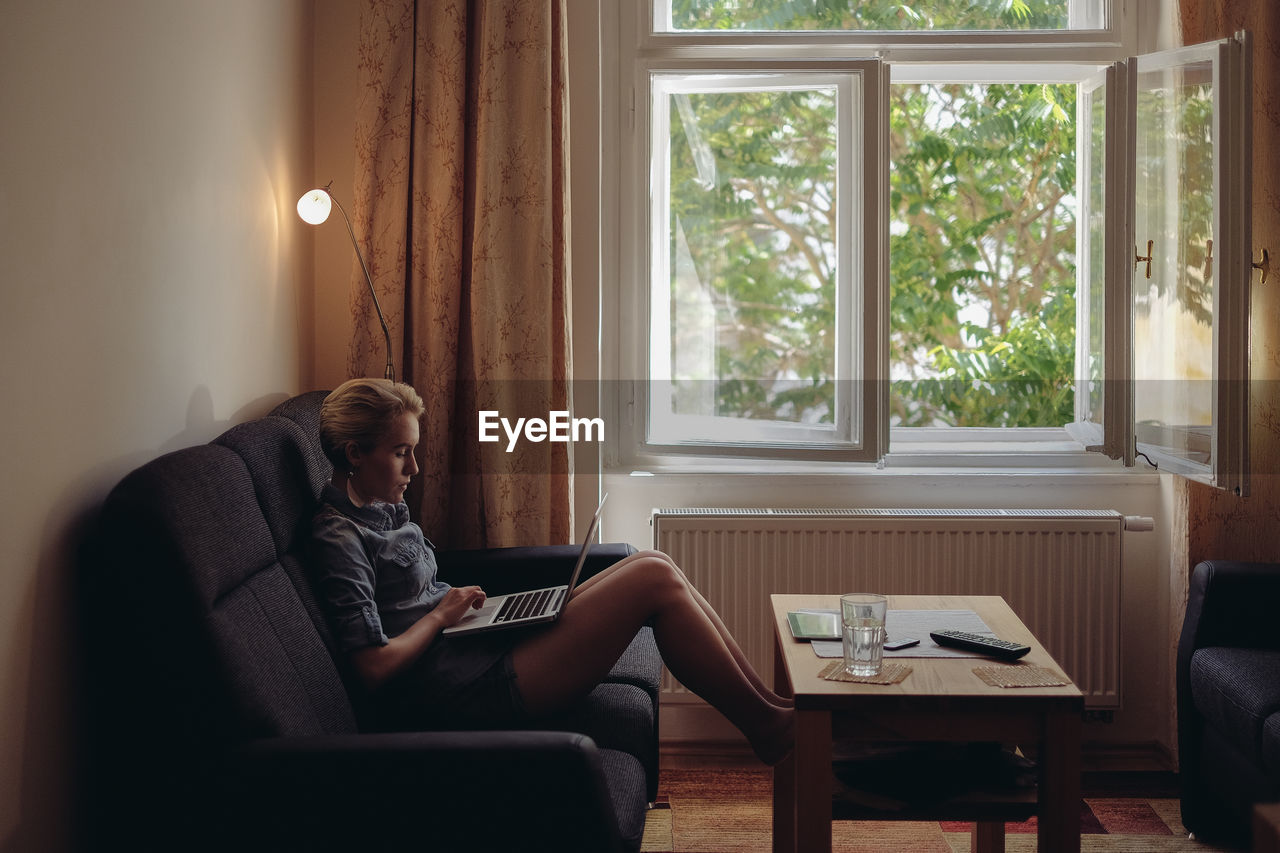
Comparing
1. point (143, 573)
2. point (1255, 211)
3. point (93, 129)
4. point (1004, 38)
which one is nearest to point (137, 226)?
point (93, 129)

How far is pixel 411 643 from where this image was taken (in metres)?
1.98

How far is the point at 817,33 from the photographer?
300 cm

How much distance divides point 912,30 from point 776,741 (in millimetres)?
2064

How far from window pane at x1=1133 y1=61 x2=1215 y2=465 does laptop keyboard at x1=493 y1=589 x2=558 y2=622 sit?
1.61 meters

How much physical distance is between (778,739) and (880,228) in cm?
152

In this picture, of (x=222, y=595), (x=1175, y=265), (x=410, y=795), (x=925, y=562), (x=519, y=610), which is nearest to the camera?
(x=410, y=795)

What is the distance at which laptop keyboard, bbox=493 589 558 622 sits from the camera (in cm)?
211

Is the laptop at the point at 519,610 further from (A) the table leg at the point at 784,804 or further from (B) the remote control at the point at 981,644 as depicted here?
(B) the remote control at the point at 981,644

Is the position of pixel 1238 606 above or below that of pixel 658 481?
below

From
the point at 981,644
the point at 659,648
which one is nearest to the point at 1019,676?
the point at 981,644

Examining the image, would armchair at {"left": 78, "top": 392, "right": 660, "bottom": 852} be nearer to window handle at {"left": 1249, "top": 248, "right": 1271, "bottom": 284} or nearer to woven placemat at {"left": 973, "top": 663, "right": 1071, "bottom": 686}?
woven placemat at {"left": 973, "top": 663, "right": 1071, "bottom": 686}

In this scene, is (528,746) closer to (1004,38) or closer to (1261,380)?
(1261,380)

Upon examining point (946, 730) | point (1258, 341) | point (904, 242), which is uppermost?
point (904, 242)

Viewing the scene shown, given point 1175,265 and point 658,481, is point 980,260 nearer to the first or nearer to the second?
point 1175,265
